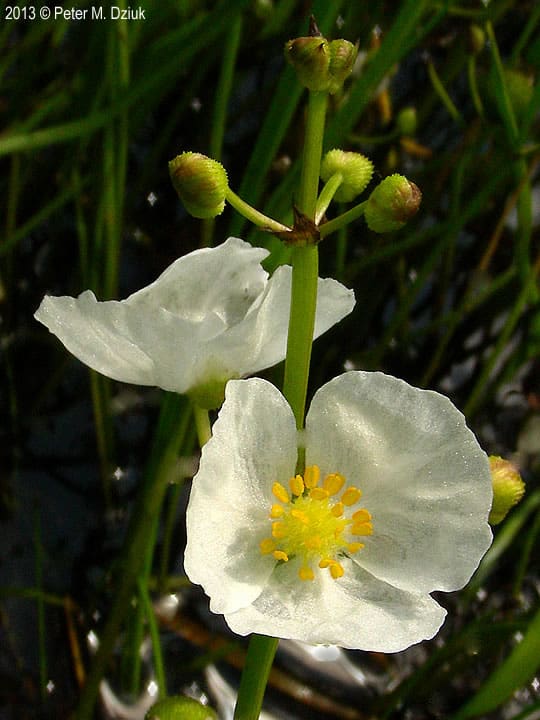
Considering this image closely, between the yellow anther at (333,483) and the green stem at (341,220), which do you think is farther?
the yellow anther at (333,483)

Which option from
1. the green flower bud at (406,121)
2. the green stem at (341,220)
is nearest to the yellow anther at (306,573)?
the green stem at (341,220)

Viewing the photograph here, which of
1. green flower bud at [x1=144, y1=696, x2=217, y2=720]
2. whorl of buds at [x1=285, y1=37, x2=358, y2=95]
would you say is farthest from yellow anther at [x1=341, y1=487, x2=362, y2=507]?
whorl of buds at [x1=285, y1=37, x2=358, y2=95]

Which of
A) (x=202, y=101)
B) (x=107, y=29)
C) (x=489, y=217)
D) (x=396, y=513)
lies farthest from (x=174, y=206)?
(x=396, y=513)

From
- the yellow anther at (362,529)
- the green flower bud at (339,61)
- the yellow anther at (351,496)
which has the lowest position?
the yellow anther at (362,529)

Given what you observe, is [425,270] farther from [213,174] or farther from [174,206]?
[213,174]

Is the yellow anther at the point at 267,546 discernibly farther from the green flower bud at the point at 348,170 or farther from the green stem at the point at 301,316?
Answer: the green flower bud at the point at 348,170
